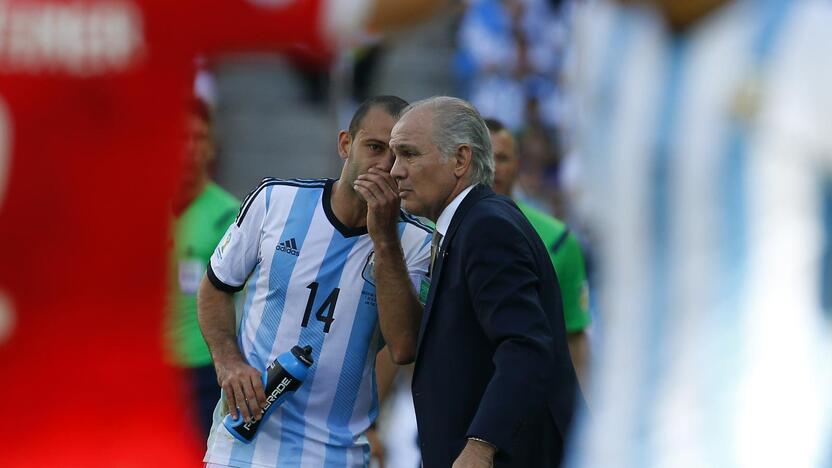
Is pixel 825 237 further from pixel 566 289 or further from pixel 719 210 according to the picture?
pixel 566 289

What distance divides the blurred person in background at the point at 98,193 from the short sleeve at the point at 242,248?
5.53 ft

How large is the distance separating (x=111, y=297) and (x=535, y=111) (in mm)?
10086

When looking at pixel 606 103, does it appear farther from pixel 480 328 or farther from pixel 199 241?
pixel 199 241

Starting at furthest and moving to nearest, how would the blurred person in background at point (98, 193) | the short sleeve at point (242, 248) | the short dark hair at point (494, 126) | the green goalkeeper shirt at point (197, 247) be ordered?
the short dark hair at point (494, 126) < the green goalkeeper shirt at point (197, 247) < the short sleeve at point (242, 248) < the blurred person in background at point (98, 193)

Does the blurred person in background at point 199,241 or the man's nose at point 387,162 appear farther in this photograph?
the blurred person in background at point 199,241

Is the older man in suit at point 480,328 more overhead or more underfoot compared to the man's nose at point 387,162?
more underfoot

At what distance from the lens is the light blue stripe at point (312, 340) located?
3.84 meters

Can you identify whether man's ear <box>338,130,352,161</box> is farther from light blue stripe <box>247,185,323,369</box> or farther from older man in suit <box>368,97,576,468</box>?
older man in suit <box>368,97,576,468</box>

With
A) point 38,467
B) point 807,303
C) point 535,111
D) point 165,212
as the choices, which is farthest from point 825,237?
point 535,111

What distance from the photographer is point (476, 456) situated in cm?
318

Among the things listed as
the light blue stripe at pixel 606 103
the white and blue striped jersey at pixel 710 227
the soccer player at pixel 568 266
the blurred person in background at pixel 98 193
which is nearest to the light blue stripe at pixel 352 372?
the soccer player at pixel 568 266

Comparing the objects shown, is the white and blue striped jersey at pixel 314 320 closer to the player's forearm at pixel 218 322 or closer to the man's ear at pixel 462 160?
the player's forearm at pixel 218 322

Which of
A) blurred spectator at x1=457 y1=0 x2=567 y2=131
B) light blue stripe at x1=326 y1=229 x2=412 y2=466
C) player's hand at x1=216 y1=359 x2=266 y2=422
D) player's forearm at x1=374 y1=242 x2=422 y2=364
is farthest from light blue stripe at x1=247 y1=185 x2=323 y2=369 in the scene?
blurred spectator at x1=457 y1=0 x2=567 y2=131

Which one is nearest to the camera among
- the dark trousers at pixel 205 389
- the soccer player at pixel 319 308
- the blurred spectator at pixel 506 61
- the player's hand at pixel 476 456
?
the player's hand at pixel 476 456
